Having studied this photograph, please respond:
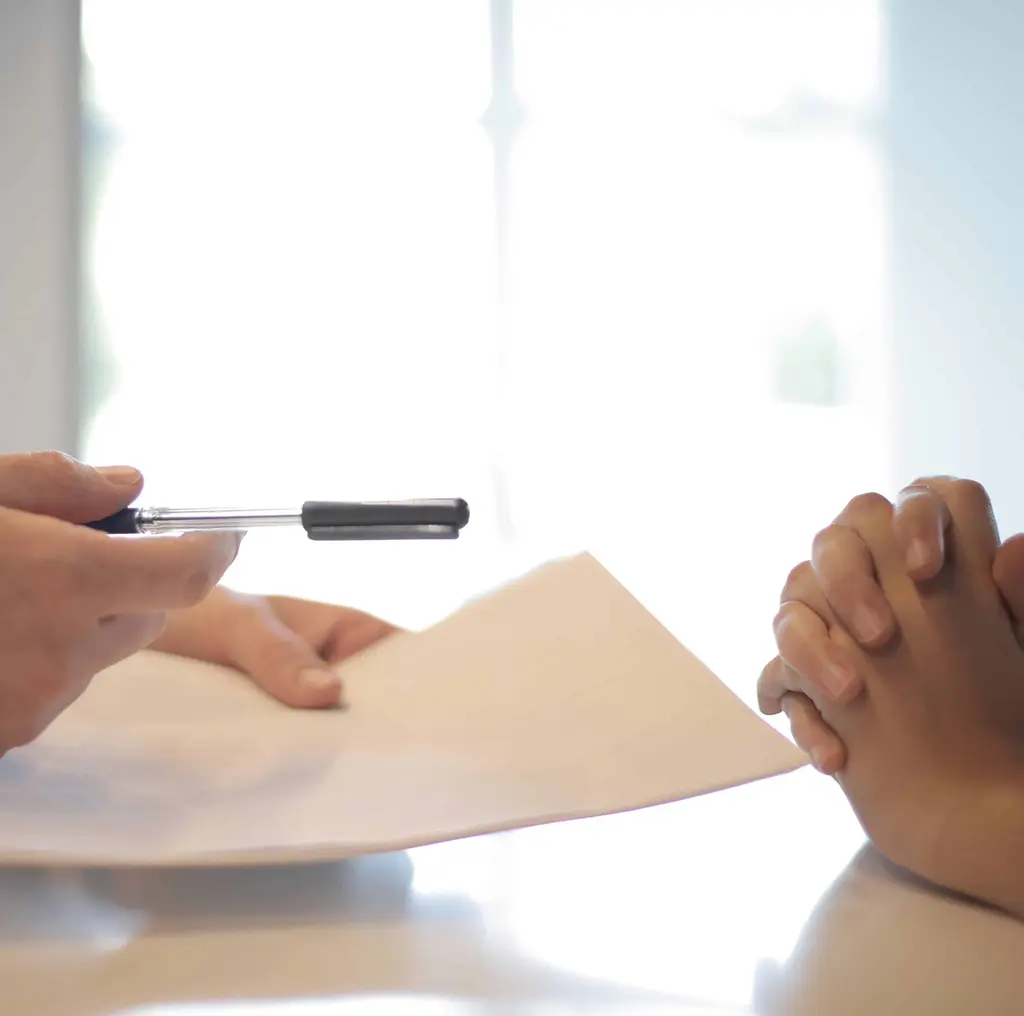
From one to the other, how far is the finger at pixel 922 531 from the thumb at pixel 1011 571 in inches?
0.7

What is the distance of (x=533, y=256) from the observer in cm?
222

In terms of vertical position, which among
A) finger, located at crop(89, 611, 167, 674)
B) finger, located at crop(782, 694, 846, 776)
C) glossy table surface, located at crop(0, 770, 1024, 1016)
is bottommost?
glossy table surface, located at crop(0, 770, 1024, 1016)

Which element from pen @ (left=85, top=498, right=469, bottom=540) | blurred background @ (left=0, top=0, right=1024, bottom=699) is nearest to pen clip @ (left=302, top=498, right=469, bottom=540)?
pen @ (left=85, top=498, right=469, bottom=540)

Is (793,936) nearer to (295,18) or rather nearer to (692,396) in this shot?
(692,396)

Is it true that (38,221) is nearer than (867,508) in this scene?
No

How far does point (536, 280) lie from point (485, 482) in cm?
46

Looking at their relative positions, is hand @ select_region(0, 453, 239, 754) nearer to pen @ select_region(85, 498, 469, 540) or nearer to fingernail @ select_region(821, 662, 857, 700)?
pen @ select_region(85, 498, 469, 540)

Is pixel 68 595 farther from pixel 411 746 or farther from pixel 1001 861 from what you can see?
pixel 1001 861

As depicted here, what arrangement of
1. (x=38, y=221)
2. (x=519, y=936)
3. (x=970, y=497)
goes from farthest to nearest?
(x=38, y=221) → (x=970, y=497) → (x=519, y=936)

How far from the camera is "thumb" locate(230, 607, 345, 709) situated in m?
0.35

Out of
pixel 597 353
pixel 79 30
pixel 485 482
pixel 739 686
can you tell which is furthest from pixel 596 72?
pixel 739 686

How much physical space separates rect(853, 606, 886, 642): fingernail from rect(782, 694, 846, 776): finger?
3cm

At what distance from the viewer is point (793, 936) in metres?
0.23

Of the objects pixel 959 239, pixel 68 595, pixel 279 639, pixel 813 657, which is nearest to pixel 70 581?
pixel 68 595
